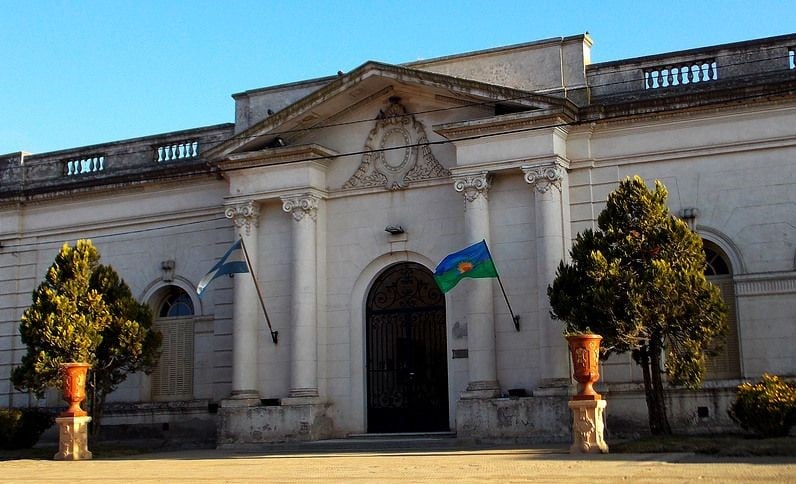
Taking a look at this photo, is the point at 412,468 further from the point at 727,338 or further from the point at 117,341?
the point at 117,341

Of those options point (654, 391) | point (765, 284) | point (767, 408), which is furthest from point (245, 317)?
point (767, 408)

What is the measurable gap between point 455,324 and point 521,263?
79.4 inches

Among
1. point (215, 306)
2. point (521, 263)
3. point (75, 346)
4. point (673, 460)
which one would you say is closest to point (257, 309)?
point (215, 306)

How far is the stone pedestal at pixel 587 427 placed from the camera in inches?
669

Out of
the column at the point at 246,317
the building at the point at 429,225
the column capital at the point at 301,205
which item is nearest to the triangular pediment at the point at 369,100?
the building at the point at 429,225

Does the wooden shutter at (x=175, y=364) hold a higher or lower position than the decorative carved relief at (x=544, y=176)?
lower

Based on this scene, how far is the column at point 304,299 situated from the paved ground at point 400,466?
1.68m

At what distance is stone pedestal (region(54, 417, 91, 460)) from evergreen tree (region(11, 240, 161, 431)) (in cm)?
162

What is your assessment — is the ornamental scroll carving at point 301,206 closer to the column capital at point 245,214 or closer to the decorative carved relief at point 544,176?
the column capital at point 245,214

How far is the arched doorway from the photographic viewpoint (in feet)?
75.8

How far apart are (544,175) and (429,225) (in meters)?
3.08

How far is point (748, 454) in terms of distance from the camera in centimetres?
1528

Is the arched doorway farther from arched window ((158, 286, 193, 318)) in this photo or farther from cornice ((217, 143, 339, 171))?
arched window ((158, 286, 193, 318))

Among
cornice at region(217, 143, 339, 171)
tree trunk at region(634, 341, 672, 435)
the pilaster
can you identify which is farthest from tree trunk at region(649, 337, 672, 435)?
the pilaster
